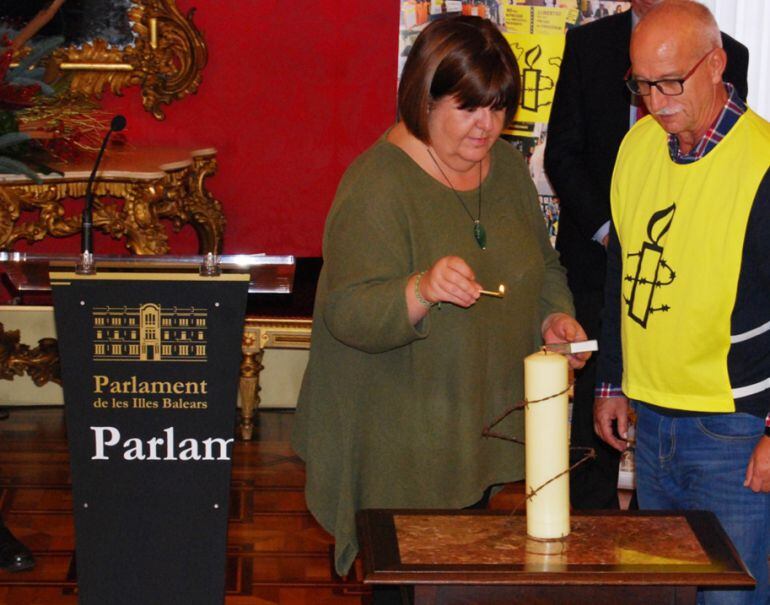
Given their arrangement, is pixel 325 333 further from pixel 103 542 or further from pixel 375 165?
pixel 103 542

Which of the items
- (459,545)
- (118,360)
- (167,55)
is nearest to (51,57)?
(167,55)

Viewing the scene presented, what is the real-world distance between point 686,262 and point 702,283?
0.05m

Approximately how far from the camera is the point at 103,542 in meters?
2.64

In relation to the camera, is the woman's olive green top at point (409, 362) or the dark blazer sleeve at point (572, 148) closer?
the woman's olive green top at point (409, 362)

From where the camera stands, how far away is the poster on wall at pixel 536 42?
5406mm

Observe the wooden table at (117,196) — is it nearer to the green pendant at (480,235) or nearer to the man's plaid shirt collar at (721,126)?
the green pendant at (480,235)

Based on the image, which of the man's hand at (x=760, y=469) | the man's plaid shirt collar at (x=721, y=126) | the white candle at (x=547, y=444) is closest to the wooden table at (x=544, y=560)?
the white candle at (x=547, y=444)

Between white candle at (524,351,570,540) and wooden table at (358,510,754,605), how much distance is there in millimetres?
35

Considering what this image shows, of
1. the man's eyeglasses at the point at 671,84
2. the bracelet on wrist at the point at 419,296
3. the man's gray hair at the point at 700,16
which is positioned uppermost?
the man's gray hair at the point at 700,16

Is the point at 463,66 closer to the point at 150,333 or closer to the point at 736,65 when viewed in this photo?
the point at 150,333

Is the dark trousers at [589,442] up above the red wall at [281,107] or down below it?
below


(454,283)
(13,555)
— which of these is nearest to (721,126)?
(454,283)

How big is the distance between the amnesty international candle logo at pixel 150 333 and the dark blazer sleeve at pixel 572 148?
1.58m

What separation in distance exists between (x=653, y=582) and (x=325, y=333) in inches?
36.8
